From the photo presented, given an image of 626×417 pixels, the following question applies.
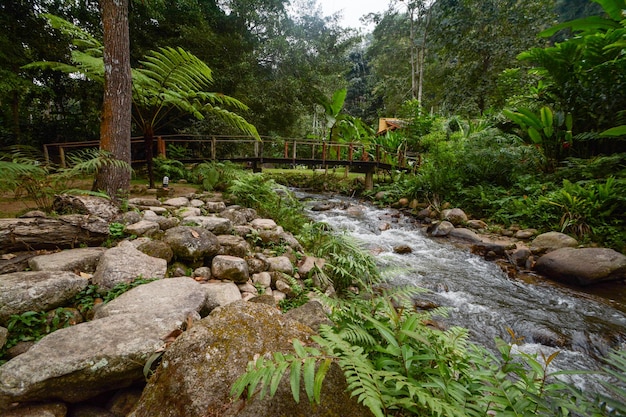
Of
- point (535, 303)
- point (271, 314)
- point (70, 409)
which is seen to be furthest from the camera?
point (535, 303)

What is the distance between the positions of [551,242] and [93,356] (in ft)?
22.8

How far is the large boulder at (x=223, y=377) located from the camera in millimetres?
1109

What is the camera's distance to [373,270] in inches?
126

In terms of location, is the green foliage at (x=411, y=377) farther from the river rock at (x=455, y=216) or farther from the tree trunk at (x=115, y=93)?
the river rock at (x=455, y=216)

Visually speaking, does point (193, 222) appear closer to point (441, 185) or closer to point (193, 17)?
point (441, 185)

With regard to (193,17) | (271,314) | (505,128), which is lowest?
(271,314)

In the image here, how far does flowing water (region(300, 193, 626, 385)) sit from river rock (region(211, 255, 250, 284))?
1.38 metres

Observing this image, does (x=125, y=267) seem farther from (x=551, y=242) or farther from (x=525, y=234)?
(x=525, y=234)

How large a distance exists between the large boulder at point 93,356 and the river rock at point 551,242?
6.29 metres

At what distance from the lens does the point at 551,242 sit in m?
5.32

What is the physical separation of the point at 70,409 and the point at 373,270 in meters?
2.66

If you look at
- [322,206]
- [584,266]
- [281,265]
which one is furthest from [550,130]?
[281,265]

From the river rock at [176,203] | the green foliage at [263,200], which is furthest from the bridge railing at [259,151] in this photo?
the river rock at [176,203]

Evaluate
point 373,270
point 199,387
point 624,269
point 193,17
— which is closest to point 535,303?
point 624,269
